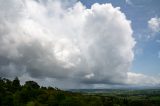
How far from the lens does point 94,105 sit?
7569 inches

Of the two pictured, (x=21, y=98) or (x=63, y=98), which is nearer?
(x=21, y=98)

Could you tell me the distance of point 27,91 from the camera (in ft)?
610

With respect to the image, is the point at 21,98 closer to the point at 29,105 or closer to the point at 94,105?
the point at 29,105

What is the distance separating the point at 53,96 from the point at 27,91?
17.7 metres

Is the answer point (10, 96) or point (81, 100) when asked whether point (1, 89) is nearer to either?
point (10, 96)

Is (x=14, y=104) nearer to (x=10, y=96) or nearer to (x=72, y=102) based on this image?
(x=10, y=96)

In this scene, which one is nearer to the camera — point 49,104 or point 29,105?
point 29,105

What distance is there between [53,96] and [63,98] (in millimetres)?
7033

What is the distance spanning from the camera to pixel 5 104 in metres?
167

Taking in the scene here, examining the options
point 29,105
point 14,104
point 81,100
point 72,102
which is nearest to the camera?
point 29,105

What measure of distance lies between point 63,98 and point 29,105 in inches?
1585

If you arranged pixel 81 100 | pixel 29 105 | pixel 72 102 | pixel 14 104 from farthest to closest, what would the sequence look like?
pixel 81 100
pixel 72 102
pixel 14 104
pixel 29 105

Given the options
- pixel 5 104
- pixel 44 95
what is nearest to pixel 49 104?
pixel 44 95

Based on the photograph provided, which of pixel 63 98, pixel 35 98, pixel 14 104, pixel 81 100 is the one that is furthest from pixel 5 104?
pixel 81 100
